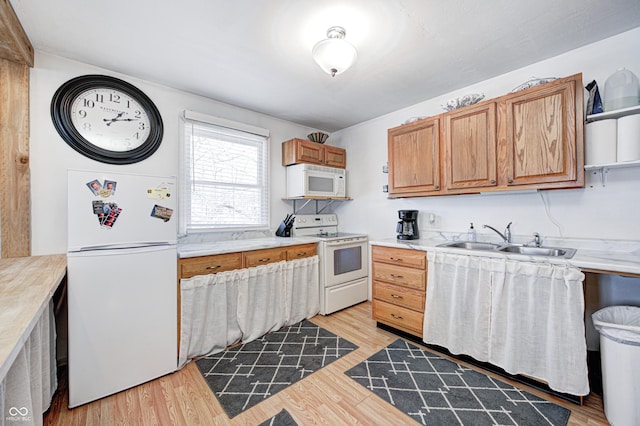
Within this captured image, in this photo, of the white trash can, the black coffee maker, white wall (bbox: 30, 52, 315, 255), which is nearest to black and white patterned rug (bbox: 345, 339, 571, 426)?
the white trash can

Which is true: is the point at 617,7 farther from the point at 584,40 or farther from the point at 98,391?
the point at 98,391

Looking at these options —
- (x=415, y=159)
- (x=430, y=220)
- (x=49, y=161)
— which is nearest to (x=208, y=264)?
(x=49, y=161)

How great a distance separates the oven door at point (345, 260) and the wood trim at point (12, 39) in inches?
114

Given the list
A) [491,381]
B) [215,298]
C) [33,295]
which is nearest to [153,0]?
[33,295]

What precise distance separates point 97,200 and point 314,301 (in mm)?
2231

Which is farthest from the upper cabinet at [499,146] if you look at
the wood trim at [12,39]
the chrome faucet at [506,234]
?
the wood trim at [12,39]

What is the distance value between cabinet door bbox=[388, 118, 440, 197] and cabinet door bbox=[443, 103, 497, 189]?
0.11 m

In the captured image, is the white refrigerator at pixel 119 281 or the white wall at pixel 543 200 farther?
the white wall at pixel 543 200

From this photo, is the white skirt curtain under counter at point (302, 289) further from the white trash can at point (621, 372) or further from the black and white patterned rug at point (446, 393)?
the white trash can at point (621, 372)

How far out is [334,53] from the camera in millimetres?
1741

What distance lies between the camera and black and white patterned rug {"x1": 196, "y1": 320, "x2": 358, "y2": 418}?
181 centimetres

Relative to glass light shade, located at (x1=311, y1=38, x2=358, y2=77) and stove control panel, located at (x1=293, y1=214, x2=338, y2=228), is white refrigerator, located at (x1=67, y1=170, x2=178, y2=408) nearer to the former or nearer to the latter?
glass light shade, located at (x1=311, y1=38, x2=358, y2=77)

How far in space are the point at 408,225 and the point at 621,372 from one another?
5.88 ft

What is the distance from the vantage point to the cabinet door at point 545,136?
1.85m
